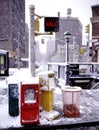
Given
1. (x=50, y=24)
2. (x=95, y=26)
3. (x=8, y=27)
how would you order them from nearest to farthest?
(x=50, y=24) < (x=95, y=26) < (x=8, y=27)

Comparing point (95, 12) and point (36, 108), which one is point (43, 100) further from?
point (95, 12)

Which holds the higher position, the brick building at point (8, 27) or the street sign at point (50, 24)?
the brick building at point (8, 27)

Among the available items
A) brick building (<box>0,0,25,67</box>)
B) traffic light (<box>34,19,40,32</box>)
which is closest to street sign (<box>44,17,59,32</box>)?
traffic light (<box>34,19,40,32</box>)

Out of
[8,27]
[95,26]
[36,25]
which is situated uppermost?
[8,27]

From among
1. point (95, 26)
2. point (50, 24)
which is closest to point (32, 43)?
point (50, 24)

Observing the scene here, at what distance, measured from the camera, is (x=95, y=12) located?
38.8m

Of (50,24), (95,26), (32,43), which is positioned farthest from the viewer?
(95,26)

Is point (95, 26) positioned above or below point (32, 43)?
above

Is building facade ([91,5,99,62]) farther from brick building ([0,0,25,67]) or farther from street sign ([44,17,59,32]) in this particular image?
brick building ([0,0,25,67])

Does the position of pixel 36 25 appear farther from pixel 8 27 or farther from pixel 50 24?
pixel 8 27

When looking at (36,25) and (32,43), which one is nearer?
(32,43)

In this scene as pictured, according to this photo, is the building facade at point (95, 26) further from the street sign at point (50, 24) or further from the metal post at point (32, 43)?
the metal post at point (32, 43)

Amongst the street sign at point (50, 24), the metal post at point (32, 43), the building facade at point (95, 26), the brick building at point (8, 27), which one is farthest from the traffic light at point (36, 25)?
the brick building at point (8, 27)

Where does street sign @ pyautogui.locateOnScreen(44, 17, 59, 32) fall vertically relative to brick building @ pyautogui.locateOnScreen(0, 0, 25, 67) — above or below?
below
